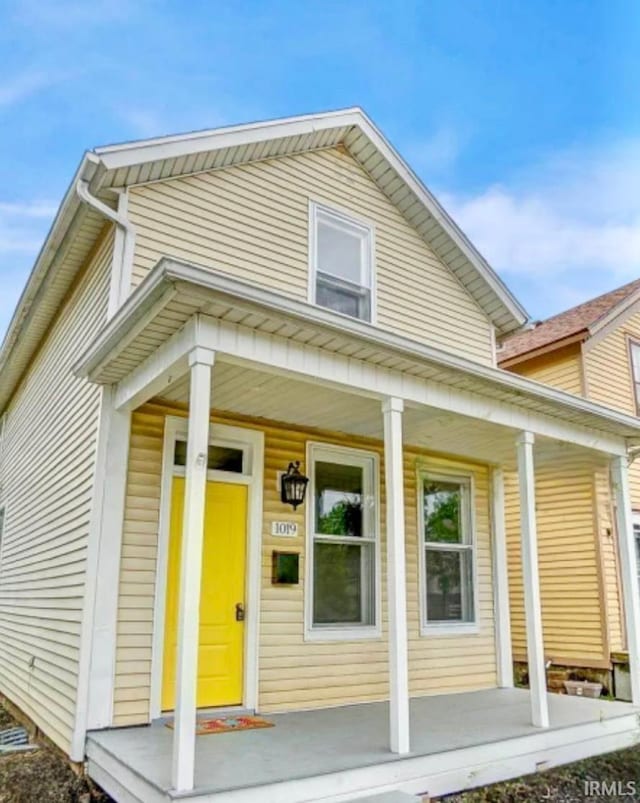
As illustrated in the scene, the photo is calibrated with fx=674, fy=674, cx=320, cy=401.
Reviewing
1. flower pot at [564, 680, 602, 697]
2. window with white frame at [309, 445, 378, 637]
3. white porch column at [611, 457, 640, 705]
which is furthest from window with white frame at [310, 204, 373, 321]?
flower pot at [564, 680, 602, 697]

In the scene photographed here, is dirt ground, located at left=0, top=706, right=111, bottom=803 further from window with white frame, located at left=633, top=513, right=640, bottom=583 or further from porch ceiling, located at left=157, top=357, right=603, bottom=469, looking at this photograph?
window with white frame, located at left=633, top=513, right=640, bottom=583

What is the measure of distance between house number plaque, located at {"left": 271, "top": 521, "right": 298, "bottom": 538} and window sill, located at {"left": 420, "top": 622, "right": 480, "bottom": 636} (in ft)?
6.54

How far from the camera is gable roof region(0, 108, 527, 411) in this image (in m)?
6.07

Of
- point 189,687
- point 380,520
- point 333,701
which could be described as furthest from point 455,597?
point 189,687

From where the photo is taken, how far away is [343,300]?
7.57 m

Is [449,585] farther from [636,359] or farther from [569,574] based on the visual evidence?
[636,359]

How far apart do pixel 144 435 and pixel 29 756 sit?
2.83 m

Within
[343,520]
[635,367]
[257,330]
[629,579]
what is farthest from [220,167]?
[635,367]

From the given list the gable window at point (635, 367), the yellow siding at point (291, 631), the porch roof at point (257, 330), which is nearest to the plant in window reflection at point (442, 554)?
the yellow siding at point (291, 631)

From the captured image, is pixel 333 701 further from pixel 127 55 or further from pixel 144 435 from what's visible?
pixel 127 55

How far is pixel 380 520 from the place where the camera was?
7195 millimetres

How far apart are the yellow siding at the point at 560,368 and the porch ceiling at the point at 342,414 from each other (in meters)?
3.10

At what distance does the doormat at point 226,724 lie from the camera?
515cm

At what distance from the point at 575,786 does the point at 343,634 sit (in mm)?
2374
